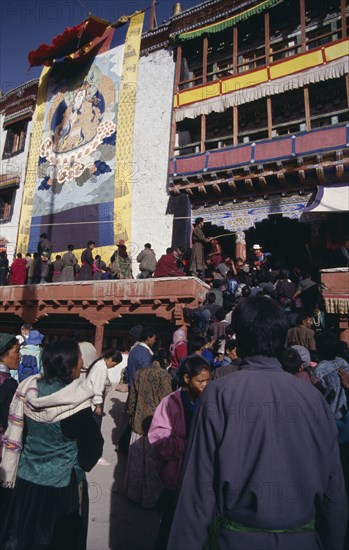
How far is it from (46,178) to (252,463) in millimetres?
16815

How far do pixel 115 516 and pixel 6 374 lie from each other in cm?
172

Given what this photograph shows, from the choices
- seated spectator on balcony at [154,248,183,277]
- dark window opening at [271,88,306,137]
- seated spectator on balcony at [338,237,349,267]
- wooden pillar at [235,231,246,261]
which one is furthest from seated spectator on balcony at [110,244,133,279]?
dark window opening at [271,88,306,137]

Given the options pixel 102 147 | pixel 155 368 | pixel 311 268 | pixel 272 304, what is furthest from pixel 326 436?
pixel 102 147

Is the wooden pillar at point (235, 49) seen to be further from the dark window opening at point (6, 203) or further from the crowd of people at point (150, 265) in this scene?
Result: the dark window opening at point (6, 203)

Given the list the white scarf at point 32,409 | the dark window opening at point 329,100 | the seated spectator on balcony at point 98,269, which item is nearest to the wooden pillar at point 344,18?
the dark window opening at point 329,100

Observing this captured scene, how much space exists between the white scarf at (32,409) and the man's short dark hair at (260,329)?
3.50 ft

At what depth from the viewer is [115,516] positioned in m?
3.26

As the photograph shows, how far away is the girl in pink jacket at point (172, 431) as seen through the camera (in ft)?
7.68

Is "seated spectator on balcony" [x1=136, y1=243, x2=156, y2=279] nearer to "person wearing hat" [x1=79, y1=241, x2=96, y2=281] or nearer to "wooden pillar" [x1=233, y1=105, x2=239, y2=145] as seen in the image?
"person wearing hat" [x1=79, y1=241, x2=96, y2=281]

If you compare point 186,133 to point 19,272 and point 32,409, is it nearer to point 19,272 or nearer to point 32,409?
point 19,272

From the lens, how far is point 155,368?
3.56 metres

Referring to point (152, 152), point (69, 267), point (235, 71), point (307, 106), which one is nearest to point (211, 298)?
point (69, 267)

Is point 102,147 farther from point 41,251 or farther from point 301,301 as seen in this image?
point 301,301

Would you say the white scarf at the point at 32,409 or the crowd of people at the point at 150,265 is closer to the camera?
the white scarf at the point at 32,409
